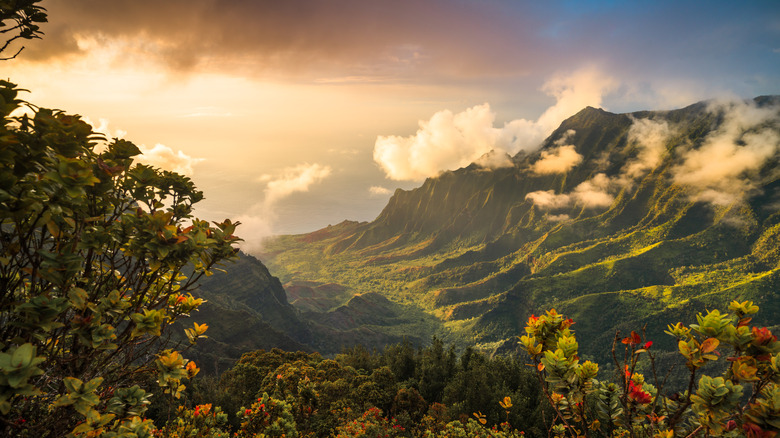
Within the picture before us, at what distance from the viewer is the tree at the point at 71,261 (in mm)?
2605

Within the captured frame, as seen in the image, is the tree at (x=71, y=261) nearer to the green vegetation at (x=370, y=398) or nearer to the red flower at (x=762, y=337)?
the green vegetation at (x=370, y=398)

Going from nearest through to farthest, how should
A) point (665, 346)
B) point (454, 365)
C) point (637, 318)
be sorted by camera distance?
point (454, 365) < point (665, 346) < point (637, 318)

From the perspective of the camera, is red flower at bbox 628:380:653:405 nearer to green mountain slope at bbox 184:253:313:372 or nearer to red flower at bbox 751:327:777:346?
red flower at bbox 751:327:777:346

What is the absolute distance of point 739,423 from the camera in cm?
328

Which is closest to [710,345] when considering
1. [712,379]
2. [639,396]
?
[712,379]

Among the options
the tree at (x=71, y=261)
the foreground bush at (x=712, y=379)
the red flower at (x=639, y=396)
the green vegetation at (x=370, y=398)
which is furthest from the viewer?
the green vegetation at (x=370, y=398)

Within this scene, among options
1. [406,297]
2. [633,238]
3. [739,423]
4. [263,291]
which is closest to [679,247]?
[633,238]

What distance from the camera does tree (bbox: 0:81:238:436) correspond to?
8.55 feet

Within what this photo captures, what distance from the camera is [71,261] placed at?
2.84m

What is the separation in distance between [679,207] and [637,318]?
109 m

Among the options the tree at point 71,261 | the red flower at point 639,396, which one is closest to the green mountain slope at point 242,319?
the tree at point 71,261

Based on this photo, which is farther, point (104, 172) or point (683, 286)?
point (683, 286)

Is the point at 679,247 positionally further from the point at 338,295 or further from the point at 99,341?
the point at 99,341

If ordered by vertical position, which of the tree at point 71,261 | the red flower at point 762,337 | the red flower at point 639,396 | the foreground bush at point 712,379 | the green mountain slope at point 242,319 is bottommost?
the green mountain slope at point 242,319
